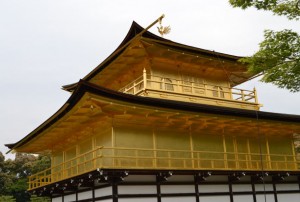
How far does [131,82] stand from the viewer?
2578 cm

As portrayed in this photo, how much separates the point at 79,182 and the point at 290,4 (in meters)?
14.2

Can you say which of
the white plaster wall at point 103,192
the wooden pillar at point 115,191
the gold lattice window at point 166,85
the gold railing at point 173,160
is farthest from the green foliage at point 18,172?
the wooden pillar at point 115,191

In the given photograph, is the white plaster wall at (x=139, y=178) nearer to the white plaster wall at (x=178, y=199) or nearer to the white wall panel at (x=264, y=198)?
the white plaster wall at (x=178, y=199)

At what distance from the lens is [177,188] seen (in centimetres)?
1998

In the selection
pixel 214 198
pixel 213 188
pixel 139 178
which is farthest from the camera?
pixel 213 188

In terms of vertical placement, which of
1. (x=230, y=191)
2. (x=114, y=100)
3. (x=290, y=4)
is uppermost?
(x=290, y=4)

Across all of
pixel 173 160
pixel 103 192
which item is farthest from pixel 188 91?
pixel 103 192

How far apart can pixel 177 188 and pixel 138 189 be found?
248cm

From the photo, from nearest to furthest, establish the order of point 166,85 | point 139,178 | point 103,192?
point 139,178, point 103,192, point 166,85

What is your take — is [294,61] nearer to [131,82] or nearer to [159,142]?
[159,142]

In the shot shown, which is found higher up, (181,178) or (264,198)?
(181,178)

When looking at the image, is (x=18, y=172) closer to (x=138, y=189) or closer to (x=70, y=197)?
(x=70, y=197)

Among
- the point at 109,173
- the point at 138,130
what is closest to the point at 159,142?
the point at 138,130

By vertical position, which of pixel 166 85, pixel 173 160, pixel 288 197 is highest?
pixel 166 85
